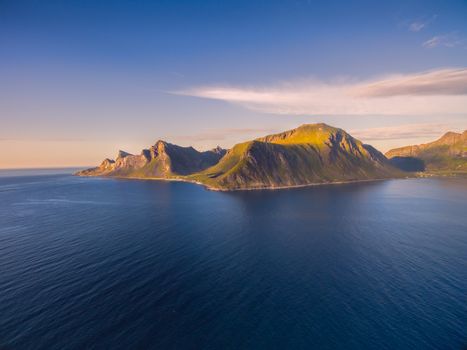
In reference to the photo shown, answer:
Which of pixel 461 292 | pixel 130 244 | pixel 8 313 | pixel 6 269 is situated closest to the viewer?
pixel 8 313

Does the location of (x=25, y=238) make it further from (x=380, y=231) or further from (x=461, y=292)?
(x=380, y=231)

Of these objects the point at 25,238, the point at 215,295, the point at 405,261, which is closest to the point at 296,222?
the point at 405,261

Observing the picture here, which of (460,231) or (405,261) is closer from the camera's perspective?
(405,261)

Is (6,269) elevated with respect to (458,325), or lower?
elevated

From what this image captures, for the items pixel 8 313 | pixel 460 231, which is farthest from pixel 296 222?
pixel 8 313

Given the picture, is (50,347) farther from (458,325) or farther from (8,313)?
(458,325)

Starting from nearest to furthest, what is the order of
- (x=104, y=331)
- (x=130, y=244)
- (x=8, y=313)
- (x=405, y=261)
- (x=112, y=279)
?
1. (x=104, y=331)
2. (x=8, y=313)
3. (x=112, y=279)
4. (x=405, y=261)
5. (x=130, y=244)
